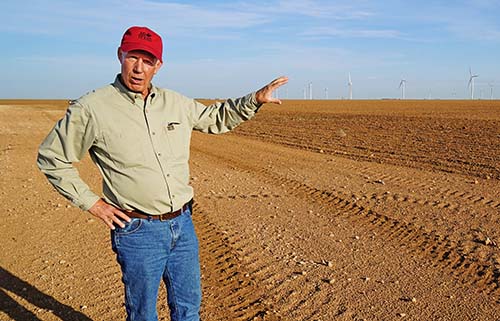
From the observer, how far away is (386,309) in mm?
4719

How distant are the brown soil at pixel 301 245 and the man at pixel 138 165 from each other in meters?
1.68

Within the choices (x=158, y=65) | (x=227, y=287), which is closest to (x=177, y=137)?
(x=158, y=65)

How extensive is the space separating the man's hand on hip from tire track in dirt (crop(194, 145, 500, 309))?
309 cm

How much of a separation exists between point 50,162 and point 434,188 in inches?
316

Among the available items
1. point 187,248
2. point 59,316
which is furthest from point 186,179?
point 59,316

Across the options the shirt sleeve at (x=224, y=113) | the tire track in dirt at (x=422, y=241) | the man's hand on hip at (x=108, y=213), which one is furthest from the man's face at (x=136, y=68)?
the tire track in dirt at (x=422, y=241)

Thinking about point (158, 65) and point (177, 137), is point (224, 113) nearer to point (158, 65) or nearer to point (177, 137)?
point (177, 137)

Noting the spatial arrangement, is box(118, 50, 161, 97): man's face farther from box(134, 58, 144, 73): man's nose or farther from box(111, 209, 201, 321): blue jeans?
box(111, 209, 201, 321): blue jeans

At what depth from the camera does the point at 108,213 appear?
2.86 meters

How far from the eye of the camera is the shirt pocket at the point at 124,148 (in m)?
2.81

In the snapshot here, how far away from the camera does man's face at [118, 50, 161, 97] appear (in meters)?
2.83

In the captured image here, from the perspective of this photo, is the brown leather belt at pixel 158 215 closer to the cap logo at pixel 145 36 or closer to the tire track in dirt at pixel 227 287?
the cap logo at pixel 145 36

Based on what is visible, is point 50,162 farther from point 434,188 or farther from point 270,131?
point 270,131

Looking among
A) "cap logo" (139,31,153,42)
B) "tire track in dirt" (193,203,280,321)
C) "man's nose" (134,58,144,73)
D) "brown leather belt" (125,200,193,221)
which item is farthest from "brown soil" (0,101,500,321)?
"cap logo" (139,31,153,42)
